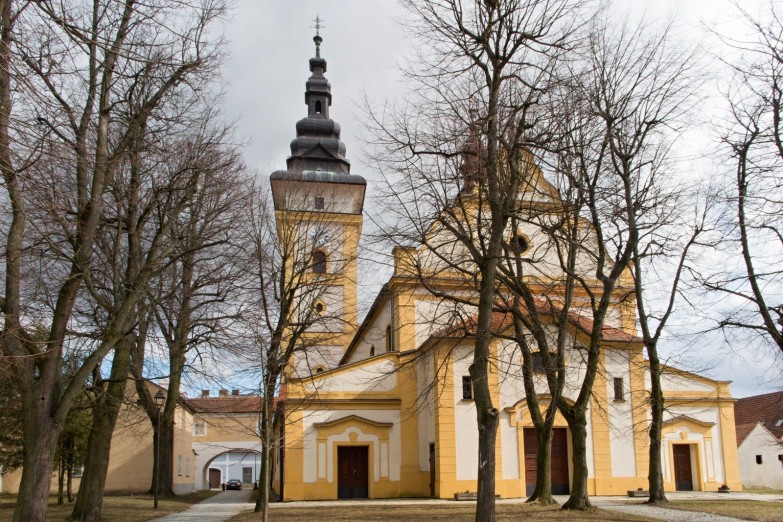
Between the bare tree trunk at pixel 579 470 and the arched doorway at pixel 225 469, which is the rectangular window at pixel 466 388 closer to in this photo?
the bare tree trunk at pixel 579 470

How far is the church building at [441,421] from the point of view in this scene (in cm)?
2492

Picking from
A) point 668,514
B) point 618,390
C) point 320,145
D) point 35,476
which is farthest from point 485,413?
point 320,145

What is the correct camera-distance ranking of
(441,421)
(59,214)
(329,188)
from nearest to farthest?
(59,214) → (441,421) → (329,188)

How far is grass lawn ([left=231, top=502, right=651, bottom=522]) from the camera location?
15570mm

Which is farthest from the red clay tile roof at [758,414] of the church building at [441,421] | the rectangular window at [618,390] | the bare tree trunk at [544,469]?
the bare tree trunk at [544,469]

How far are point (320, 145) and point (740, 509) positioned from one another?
91.3ft

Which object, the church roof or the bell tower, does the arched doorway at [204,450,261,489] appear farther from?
the church roof

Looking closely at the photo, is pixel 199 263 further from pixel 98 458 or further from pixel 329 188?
pixel 329 188

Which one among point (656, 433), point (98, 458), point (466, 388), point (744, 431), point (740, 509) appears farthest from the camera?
point (744, 431)

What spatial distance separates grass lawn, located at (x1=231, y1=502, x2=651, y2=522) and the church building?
4.95 meters

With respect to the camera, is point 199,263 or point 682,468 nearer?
point 199,263

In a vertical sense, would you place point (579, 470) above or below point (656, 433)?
below

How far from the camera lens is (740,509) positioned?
1733 cm

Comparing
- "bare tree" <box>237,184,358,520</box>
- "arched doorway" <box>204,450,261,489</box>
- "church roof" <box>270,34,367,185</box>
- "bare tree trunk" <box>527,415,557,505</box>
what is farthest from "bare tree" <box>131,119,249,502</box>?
"arched doorway" <box>204,450,261,489</box>
